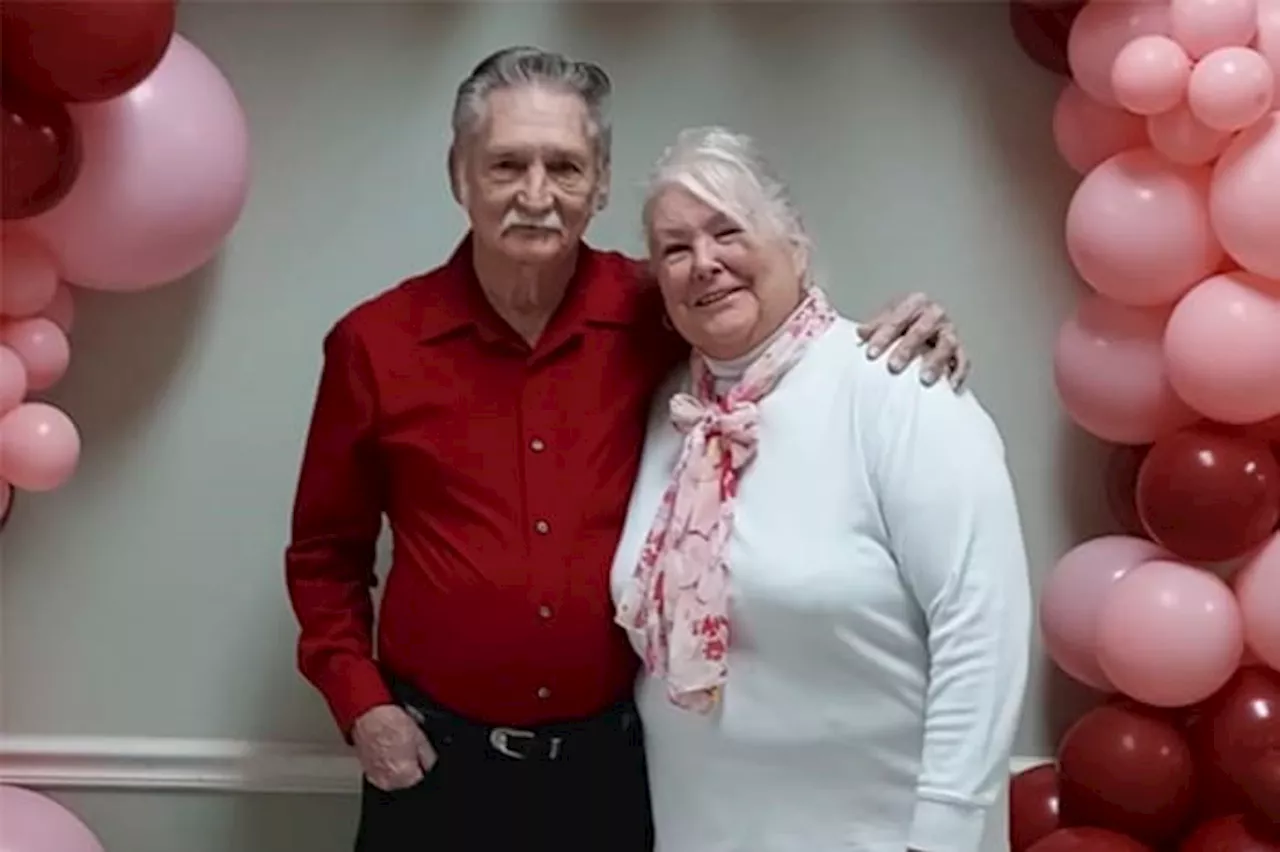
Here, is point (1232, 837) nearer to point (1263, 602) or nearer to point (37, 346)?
point (1263, 602)

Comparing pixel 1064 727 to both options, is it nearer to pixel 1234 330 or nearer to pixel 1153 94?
pixel 1234 330

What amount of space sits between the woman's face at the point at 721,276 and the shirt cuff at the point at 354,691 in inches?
22.0

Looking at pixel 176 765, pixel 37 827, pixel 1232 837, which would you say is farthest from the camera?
pixel 176 765

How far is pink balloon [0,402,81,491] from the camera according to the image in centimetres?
227

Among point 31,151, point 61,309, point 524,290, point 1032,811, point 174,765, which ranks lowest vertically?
point 174,765

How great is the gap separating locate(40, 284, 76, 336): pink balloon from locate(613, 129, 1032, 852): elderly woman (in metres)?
0.89

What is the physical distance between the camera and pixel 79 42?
2.07 m

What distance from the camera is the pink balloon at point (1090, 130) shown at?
94.0 inches

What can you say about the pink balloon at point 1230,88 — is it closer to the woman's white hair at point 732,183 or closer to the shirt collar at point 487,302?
the woman's white hair at point 732,183

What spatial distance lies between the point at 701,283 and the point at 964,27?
0.88 meters

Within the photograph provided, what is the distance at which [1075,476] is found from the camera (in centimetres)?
269

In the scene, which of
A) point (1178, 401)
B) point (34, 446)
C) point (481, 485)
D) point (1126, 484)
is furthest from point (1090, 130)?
point (34, 446)

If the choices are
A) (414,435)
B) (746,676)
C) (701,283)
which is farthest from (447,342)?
(746,676)

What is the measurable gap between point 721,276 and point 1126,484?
87 cm
